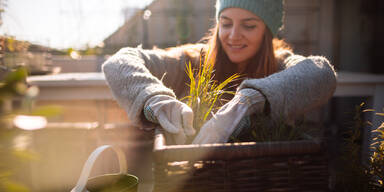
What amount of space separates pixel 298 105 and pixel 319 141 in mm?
322

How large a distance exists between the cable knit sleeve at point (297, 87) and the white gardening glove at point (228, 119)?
0.16ft

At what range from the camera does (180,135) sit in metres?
0.69

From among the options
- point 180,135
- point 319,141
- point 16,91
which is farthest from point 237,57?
point 16,91

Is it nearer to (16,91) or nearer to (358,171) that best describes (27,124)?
(16,91)

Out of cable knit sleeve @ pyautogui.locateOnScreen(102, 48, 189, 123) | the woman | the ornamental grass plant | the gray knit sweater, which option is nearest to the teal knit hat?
the woman

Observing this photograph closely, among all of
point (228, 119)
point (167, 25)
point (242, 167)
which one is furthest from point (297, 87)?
point (167, 25)

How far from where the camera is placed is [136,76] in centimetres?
98

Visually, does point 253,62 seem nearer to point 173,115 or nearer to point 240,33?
point 240,33

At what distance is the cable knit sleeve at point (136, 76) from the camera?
0.87m

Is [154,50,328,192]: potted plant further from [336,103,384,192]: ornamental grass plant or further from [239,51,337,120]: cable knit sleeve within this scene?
[239,51,337,120]: cable knit sleeve

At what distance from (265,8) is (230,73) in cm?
36

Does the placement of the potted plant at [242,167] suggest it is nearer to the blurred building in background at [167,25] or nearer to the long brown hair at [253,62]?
the long brown hair at [253,62]

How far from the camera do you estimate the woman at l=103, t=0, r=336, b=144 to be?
705mm

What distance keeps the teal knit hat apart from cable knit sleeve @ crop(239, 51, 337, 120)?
52 cm
